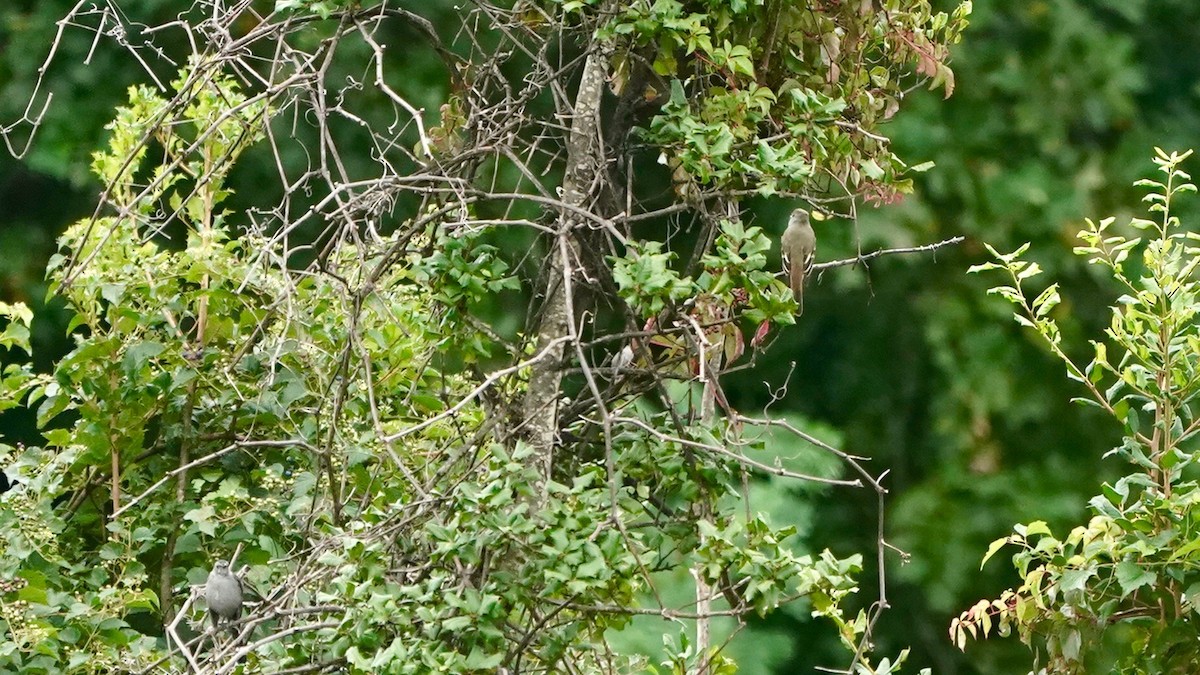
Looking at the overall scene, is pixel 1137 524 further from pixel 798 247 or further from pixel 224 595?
pixel 224 595

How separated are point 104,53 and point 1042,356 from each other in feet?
11.3

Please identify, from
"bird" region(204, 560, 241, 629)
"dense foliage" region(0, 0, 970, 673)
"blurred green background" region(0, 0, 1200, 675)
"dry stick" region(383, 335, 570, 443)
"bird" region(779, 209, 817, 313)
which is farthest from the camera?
"blurred green background" region(0, 0, 1200, 675)

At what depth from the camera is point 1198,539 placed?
2115 mm

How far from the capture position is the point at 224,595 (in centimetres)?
220

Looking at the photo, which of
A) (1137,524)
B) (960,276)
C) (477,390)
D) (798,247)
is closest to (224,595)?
(477,390)

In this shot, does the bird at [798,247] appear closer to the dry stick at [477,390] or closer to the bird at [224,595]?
the dry stick at [477,390]

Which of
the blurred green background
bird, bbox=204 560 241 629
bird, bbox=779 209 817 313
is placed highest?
bird, bbox=779 209 817 313

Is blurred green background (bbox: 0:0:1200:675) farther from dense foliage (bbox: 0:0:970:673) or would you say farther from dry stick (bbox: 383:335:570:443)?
dry stick (bbox: 383:335:570:443)

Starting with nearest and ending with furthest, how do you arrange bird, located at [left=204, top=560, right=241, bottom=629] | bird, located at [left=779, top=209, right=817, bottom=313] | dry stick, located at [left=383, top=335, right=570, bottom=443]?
dry stick, located at [left=383, top=335, right=570, bottom=443] → bird, located at [left=204, top=560, right=241, bottom=629] → bird, located at [left=779, top=209, right=817, bottom=313]

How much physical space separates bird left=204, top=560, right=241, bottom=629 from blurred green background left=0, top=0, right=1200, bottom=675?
109 inches

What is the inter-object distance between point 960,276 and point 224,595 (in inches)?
141

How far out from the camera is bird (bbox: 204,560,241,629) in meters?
2.15

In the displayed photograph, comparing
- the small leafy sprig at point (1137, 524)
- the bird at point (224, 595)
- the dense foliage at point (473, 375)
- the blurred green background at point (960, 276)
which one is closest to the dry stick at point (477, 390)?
the dense foliage at point (473, 375)

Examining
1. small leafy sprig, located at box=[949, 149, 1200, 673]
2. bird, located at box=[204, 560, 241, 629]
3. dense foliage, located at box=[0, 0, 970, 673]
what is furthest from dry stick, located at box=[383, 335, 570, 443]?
small leafy sprig, located at box=[949, 149, 1200, 673]
